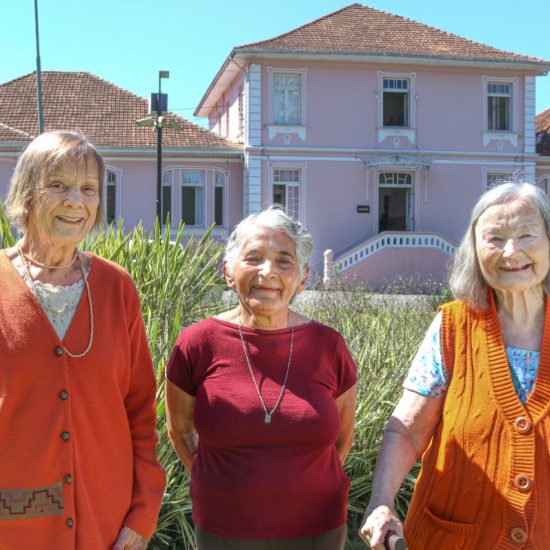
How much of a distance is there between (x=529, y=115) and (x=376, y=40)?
18.5ft

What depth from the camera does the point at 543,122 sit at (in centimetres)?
3278

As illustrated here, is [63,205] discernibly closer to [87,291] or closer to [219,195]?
[87,291]

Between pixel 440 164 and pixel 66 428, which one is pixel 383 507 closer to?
pixel 66 428

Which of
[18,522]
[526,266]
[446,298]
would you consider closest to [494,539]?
[526,266]

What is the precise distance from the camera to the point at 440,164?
87.7 feet

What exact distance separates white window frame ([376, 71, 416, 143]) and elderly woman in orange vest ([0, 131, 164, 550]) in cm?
2442

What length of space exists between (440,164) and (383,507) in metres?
25.0

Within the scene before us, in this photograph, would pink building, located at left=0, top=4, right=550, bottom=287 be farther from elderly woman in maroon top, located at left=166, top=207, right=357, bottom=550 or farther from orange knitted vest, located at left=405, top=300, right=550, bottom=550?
orange knitted vest, located at left=405, top=300, right=550, bottom=550

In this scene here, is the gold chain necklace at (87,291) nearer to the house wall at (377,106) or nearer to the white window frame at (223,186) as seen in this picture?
the house wall at (377,106)

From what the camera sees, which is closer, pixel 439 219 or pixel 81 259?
pixel 81 259

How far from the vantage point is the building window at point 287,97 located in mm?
26078

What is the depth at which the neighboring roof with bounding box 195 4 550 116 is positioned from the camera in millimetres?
25578

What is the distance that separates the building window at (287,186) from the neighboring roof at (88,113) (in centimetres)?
168

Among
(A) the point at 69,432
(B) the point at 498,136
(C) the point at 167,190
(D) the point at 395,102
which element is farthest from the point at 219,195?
(A) the point at 69,432
